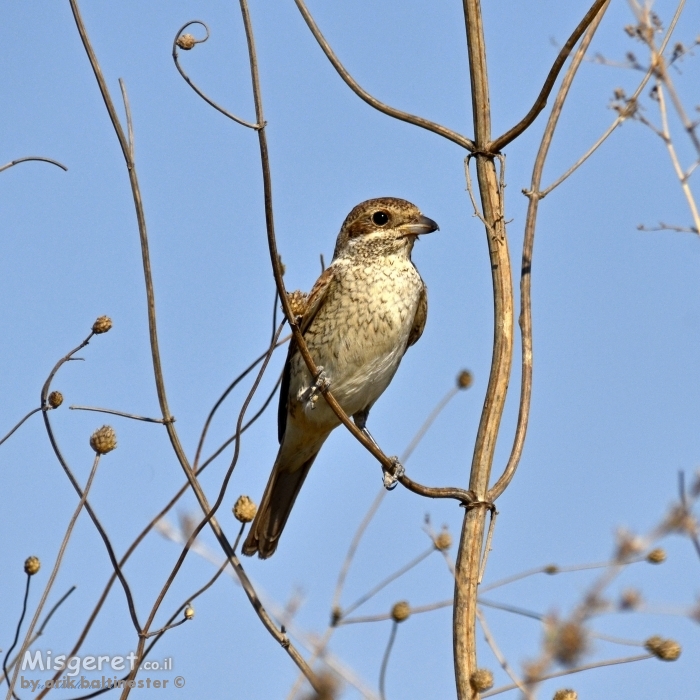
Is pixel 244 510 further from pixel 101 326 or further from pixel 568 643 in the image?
pixel 568 643

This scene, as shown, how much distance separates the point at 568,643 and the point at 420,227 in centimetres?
386

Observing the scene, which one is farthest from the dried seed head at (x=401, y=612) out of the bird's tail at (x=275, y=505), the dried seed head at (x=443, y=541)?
the bird's tail at (x=275, y=505)

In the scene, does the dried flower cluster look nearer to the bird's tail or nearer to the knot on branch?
the knot on branch

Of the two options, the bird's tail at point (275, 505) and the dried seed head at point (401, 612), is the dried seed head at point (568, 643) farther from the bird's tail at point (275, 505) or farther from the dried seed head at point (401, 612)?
the bird's tail at point (275, 505)

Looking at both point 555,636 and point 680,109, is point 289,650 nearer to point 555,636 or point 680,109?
point 555,636

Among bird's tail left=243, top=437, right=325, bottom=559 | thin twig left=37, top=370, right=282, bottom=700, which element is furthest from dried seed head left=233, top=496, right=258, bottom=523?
bird's tail left=243, top=437, right=325, bottom=559

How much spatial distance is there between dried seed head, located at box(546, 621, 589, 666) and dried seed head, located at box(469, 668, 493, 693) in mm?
324

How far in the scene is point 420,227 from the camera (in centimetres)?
608

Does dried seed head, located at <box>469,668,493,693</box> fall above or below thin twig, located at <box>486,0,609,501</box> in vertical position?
below

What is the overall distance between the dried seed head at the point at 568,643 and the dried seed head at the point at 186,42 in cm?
241

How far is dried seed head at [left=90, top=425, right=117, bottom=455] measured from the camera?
3.57 m

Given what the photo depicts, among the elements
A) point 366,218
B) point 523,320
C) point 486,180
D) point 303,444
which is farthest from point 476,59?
point 303,444

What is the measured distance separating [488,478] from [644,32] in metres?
2.33

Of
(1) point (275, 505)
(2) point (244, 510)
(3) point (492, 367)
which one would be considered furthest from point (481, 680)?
(1) point (275, 505)
